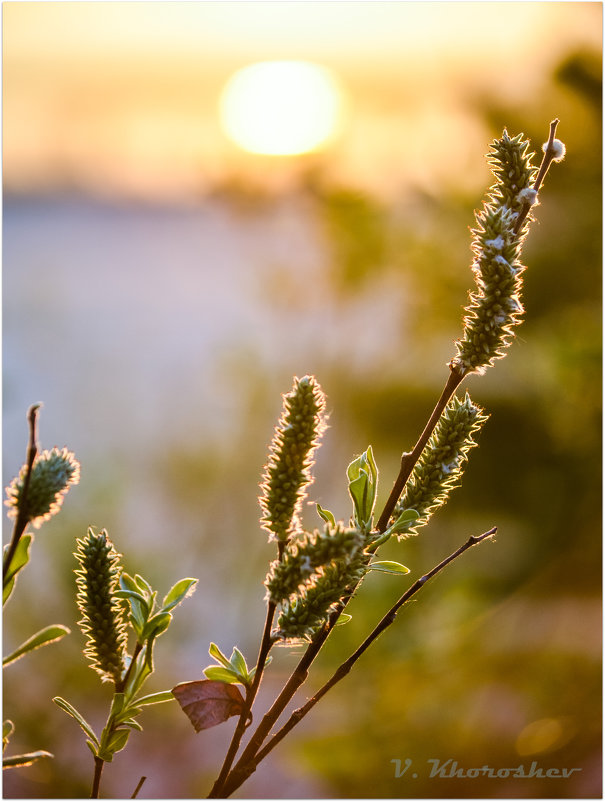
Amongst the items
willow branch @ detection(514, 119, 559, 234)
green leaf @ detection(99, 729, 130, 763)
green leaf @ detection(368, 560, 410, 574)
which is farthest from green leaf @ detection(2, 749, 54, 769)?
willow branch @ detection(514, 119, 559, 234)

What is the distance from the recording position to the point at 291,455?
9.1 inches

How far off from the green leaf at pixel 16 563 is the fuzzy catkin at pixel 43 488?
0.03 meters

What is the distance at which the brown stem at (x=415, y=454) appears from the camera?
24 cm

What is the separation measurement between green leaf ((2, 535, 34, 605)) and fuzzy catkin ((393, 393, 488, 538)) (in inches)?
5.1

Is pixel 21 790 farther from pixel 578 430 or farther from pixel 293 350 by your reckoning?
pixel 578 430

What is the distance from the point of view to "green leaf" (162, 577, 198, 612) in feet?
0.93

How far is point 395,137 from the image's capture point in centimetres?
124

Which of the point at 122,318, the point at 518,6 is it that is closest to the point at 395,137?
the point at 518,6

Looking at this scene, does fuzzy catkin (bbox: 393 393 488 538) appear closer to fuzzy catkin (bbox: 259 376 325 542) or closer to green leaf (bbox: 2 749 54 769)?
fuzzy catkin (bbox: 259 376 325 542)

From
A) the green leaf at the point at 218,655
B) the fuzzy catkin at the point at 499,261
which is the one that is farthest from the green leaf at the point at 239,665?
the fuzzy catkin at the point at 499,261

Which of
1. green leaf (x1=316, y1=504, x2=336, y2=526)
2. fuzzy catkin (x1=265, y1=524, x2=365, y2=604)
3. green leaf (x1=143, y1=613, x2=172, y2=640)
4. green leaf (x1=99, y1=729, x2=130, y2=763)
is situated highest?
green leaf (x1=316, y1=504, x2=336, y2=526)

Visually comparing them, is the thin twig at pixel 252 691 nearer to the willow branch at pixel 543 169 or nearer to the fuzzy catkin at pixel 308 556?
the fuzzy catkin at pixel 308 556

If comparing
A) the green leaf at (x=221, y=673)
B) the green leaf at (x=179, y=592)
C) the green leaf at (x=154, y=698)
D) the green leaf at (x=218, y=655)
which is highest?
the green leaf at (x=179, y=592)

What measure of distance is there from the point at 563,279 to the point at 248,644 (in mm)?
900
